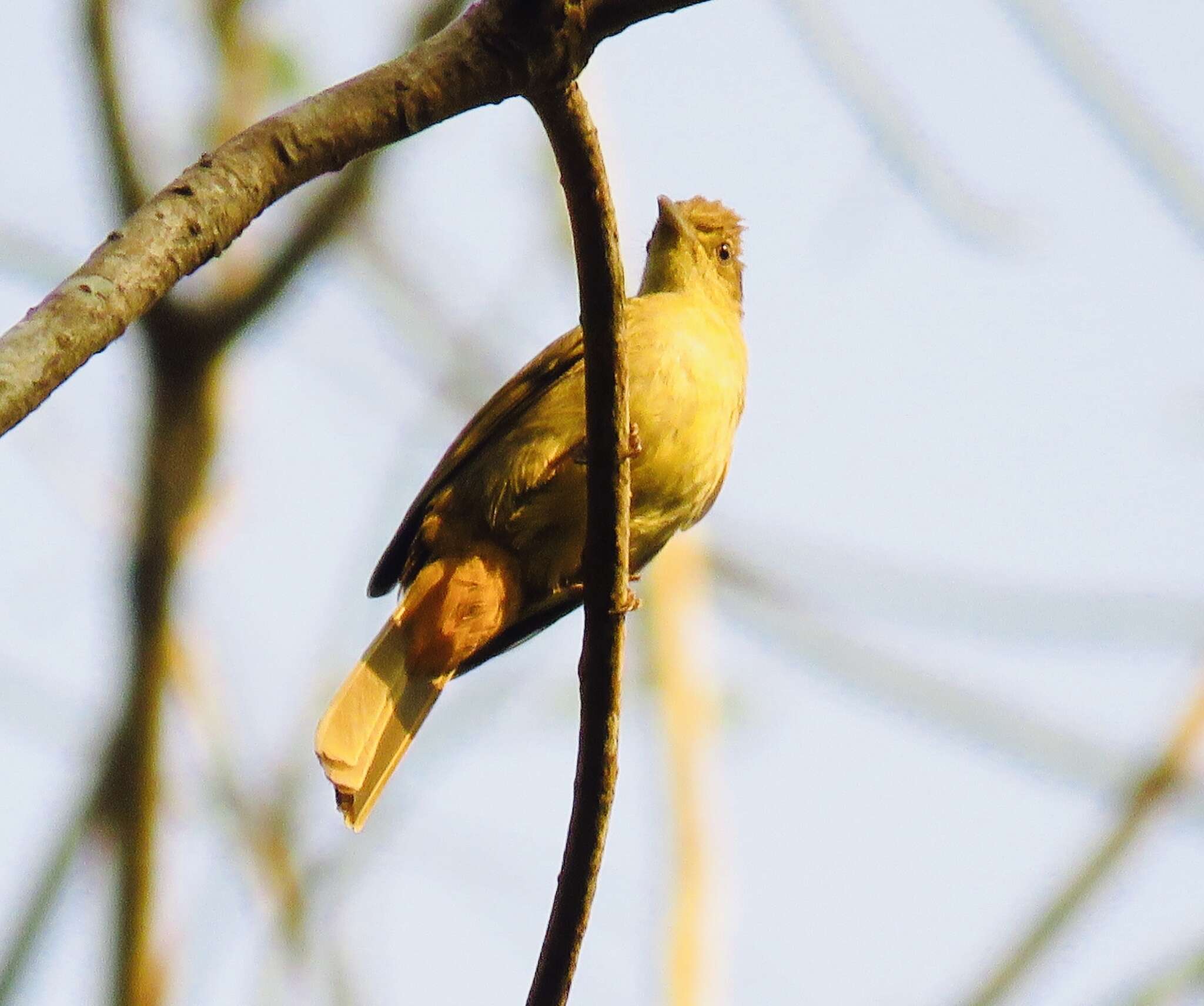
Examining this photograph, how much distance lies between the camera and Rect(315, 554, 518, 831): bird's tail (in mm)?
4160

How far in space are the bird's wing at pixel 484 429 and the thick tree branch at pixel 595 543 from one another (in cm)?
147

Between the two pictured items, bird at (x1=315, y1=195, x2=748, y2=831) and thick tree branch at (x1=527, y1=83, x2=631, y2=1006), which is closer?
thick tree branch at (x1=527, y1=83, x2=631, y2=1006)

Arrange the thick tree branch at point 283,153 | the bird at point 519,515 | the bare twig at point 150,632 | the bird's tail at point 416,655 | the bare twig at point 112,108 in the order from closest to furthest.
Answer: the thick tree branch at point 283,153
the bird's tail at point 416,655
the bird at point 519,515
the bare twig at point 150,632
the bare twig at point 112,108

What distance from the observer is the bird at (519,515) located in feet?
14.1

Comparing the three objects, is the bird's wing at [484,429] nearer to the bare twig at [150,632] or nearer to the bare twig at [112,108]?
the bare twig at [150,632]

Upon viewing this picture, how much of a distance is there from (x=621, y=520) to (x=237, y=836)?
13.0 ft

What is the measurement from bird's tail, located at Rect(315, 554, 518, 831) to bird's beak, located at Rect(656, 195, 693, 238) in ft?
5.49

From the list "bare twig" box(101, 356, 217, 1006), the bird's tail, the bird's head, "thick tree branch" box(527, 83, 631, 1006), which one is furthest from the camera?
the bird's head

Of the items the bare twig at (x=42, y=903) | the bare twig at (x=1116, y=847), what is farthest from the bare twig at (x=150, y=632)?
the bare twig at (x=1116, y=847)

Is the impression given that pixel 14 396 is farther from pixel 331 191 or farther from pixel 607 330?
pixel 331 191

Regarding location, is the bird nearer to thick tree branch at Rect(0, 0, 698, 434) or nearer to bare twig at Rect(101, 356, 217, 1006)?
bare twig at Rect(101, 356, 217, 1006)

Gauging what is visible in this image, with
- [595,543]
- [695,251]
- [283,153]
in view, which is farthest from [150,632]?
[283,153]


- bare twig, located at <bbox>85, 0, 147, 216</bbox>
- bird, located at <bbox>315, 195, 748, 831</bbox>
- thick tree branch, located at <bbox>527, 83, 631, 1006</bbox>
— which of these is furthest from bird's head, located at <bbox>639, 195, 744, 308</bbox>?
thick tree branch, located at <bbox>527, 83, 631, 1006</bbox>

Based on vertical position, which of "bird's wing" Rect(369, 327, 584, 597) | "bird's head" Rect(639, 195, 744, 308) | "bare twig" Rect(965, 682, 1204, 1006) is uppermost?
"bird's head" Rect(639, 195, 744, 308)
